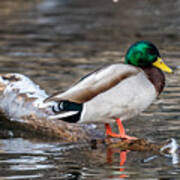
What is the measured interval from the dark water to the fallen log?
0.19m

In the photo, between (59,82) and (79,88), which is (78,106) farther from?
(59,82)

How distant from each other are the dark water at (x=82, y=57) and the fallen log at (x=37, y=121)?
0.19m

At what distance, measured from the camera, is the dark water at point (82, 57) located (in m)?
5.97

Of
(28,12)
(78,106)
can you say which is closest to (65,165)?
(78,106)

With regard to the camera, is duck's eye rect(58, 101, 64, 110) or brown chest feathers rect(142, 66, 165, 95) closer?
duck's eye rect(58, 101, 64, 110)

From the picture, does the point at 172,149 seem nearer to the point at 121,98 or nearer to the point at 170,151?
the point at 170,151

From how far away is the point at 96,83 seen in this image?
6.45 meters

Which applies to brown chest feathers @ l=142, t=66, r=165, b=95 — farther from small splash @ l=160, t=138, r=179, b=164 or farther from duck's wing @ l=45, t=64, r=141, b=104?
small splash @ l=160, t=138, r=179, b=164

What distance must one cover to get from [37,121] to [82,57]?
4982mm

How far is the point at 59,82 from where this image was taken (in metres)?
10.2

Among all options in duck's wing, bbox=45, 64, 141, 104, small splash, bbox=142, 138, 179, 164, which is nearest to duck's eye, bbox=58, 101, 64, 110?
duck's wing, bbox=45, 64, 141, 104

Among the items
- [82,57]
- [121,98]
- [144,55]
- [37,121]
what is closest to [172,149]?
[121,98]

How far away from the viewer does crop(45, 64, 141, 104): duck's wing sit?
20.9 feet

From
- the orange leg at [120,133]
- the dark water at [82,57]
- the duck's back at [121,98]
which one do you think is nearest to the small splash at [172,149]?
the dark water at [82,57]
